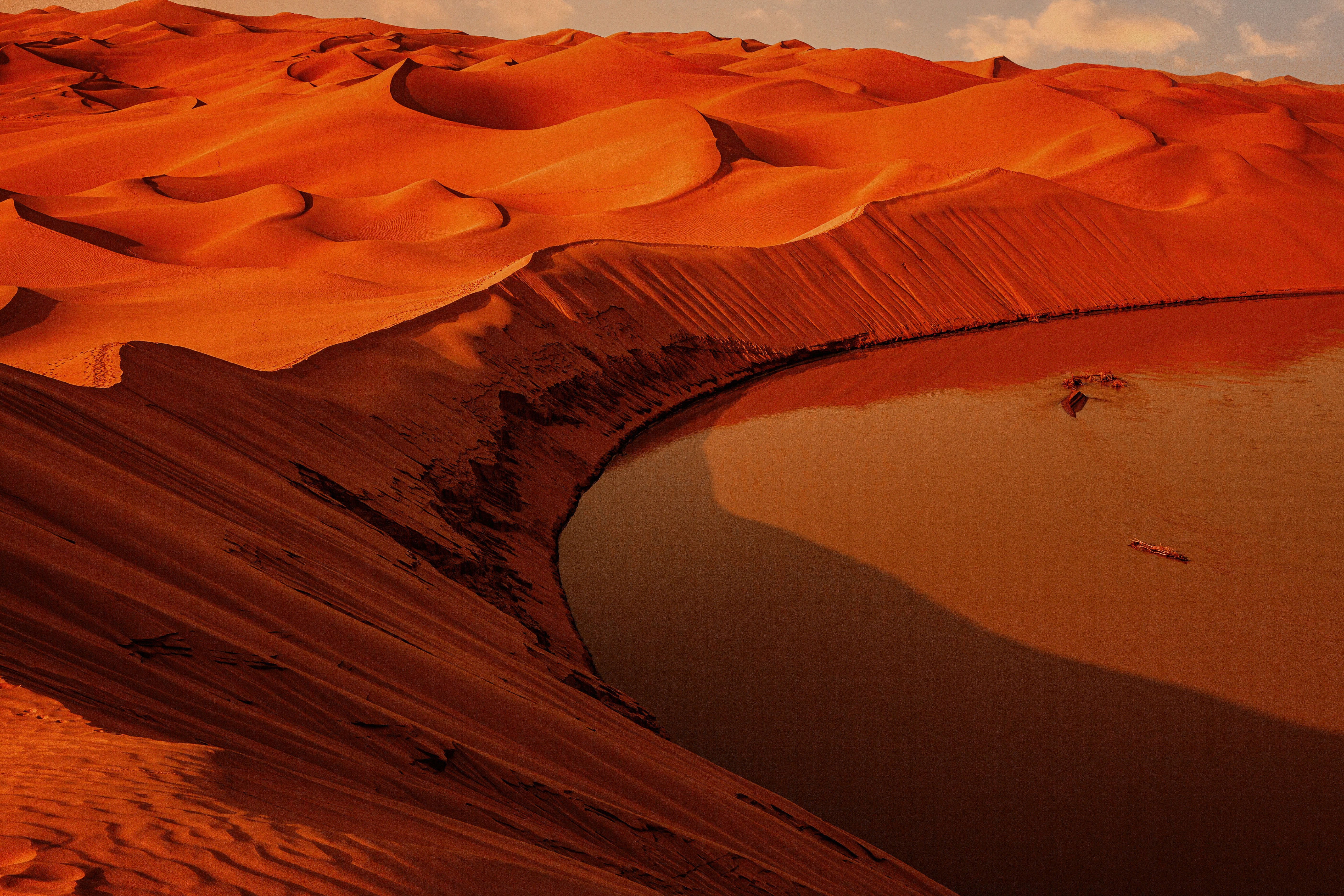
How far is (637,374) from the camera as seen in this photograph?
18203 millimetres

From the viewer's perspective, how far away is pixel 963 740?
26.1ft

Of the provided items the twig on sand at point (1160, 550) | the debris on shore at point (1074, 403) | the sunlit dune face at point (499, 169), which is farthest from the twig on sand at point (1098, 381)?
the sunlit dune face at point (499, 169)

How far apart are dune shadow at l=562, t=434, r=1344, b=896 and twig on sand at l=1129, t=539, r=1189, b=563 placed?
3.72ft

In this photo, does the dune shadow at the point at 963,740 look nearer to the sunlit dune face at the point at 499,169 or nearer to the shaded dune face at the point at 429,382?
the shaded dune face at the point at 429,382

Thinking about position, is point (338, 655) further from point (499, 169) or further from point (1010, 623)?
point (499, 169)

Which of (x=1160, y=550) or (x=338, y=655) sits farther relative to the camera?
(x=1160, y=550)

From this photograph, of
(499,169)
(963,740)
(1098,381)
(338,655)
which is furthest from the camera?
(499,169)

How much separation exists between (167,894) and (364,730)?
2.03 m

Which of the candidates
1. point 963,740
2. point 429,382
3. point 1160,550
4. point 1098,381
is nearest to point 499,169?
point 1098,381

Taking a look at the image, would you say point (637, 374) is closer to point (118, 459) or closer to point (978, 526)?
point (978, 526)

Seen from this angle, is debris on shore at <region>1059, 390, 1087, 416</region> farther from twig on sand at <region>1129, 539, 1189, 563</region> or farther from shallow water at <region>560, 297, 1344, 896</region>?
twig on sand at <region>1129, 539, 1189, 563</region>

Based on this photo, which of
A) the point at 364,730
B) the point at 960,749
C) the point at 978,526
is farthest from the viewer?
the point at 978,526

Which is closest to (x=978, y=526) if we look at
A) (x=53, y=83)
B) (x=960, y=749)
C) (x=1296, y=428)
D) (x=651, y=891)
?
(x=960, y=749)

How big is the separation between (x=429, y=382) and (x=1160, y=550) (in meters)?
9.25
